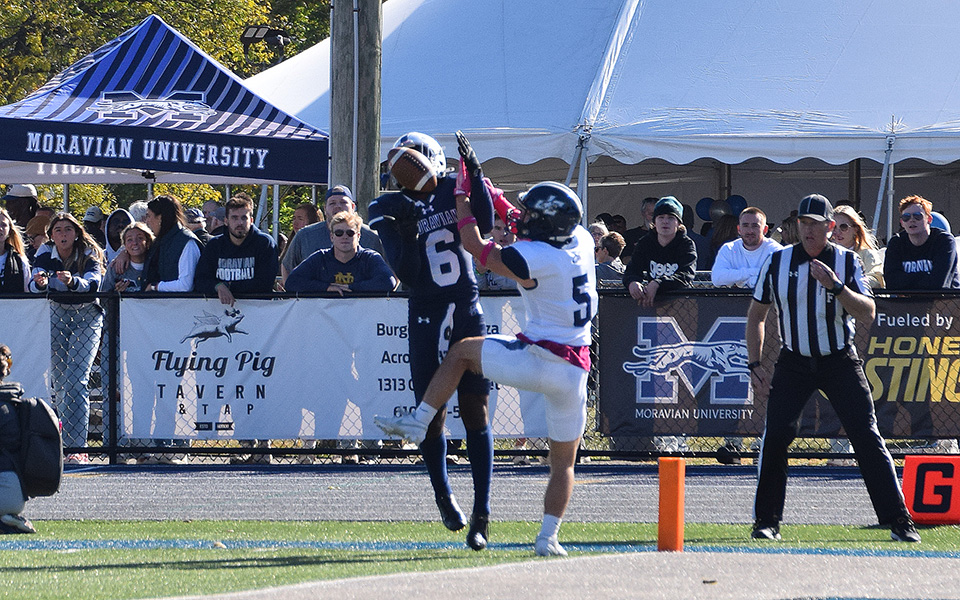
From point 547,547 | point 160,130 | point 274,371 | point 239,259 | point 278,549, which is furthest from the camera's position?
point 160,130

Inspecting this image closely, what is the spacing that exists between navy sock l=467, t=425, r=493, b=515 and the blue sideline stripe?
321 mm

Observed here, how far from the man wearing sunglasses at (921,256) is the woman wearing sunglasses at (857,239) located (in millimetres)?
239

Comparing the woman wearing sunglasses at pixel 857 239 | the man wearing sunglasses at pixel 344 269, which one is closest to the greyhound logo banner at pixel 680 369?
the woman wearing sunglasses at pixel 857 239

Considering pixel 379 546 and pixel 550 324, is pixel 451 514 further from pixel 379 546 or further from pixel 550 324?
pixel 550 324

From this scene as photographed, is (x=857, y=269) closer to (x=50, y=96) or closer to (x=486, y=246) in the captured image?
(x=486, y=246)

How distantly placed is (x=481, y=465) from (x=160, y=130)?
7060 mm

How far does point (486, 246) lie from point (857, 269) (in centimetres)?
249

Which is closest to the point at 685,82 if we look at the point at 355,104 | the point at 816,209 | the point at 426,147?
the point at 355,104

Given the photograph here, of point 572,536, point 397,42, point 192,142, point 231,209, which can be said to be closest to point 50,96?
point 192,142

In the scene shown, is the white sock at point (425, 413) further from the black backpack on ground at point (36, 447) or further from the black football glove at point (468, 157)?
the black backpack on ground at point (36, 447)

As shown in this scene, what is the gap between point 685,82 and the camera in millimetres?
17375

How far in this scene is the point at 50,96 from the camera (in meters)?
13.9

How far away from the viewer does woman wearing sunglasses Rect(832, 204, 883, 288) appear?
429 inches

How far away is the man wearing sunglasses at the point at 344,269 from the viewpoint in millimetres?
11945
